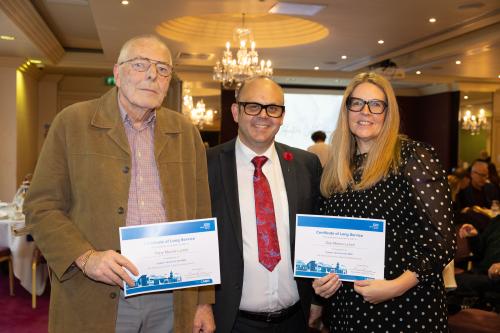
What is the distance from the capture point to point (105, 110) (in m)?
2.15

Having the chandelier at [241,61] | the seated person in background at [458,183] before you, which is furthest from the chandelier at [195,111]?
the seated person in background at [458,183]

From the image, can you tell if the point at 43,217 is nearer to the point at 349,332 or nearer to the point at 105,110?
the point at 105,110

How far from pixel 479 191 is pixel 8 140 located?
9667 millimetres

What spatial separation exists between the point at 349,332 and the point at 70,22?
9.43 m

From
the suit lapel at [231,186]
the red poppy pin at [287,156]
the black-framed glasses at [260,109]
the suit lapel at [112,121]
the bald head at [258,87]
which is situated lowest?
the suit lapel at [231,186]

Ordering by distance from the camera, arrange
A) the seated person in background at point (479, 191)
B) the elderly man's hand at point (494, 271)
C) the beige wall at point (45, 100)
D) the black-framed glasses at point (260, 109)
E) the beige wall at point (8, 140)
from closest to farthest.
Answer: the black-framed glasses at point (260, 109)
the elderly man's hand at point (494, 271)
the seated person in background at point (479, 191)
the beige wall at point (8, 140)
the beige wall at point (45, 100)

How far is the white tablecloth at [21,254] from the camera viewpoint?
6.22m

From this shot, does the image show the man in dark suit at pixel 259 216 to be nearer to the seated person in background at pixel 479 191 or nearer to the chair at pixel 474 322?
the chair at pixel 474 322

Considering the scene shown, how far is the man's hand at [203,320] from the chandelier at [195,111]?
39.6 feet

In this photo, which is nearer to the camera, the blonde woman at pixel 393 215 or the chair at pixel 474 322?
the blonde woman at pixel 393 215

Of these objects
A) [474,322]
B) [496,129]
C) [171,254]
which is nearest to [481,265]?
[474,322]

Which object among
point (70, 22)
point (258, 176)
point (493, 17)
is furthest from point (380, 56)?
point (258, 176)

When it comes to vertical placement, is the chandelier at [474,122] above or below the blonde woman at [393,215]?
above

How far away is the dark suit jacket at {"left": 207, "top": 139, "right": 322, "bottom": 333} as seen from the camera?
2477 millimetres
